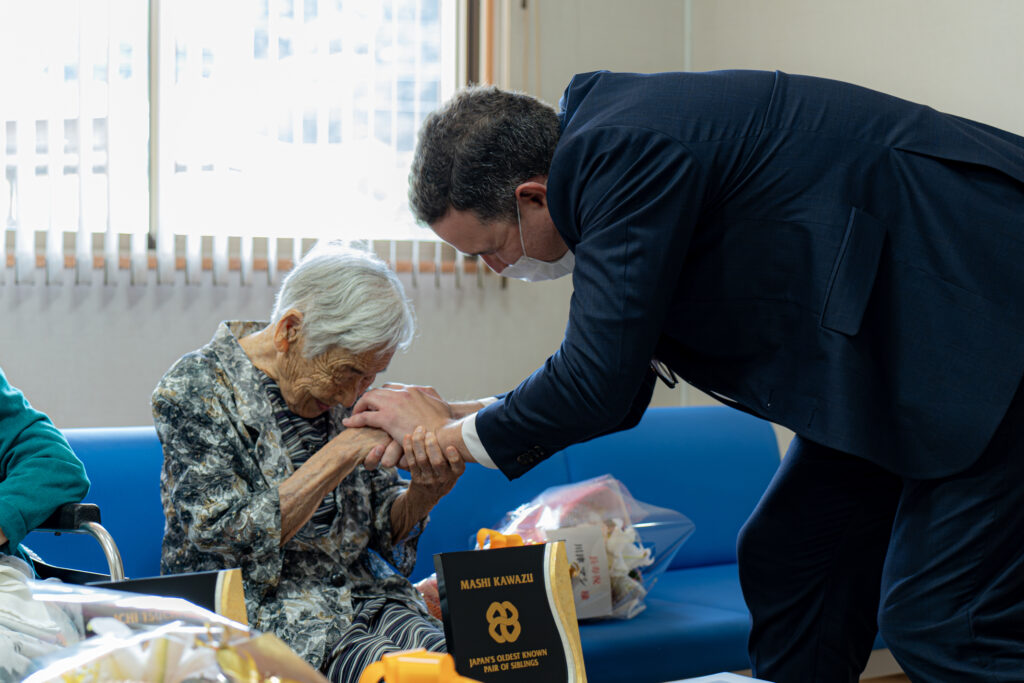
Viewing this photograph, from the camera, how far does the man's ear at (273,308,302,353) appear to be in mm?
1629

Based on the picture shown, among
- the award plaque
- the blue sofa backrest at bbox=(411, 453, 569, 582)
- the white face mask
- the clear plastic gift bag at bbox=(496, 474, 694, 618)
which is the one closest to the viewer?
the award plaque

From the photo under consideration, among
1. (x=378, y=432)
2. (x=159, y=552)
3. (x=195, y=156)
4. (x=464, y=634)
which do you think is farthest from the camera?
(x=195, y=156)

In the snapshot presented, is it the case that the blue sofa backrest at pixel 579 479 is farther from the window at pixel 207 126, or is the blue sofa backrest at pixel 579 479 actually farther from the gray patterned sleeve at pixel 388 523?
the window at pixel 207 126

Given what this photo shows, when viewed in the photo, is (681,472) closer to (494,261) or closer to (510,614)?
(494,261)

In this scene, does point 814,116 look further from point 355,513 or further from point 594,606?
point 594,606

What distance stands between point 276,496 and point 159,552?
27.0 inches

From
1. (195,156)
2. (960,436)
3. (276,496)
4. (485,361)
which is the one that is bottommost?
(485,361)

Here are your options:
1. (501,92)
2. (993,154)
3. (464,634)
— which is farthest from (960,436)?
(501,92)

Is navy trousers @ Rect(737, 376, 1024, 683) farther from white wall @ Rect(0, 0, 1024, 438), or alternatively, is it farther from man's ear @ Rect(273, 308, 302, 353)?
white wall @ Rect(0, 0, 1024, 438)

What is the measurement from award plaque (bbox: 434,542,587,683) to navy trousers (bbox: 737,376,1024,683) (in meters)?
0.47

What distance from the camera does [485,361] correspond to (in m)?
3.27

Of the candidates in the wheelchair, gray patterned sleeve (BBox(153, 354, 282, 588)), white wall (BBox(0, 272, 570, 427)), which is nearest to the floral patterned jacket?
gray patterned sleeve (BBox(153, 354, 282, 588))

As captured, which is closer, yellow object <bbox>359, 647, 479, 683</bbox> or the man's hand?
yellow object <bbox>359, 647, 479, 683</bbox>

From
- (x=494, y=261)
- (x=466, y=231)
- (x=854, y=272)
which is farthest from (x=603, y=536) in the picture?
(x=854, y=272)
